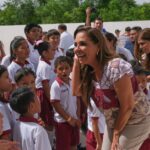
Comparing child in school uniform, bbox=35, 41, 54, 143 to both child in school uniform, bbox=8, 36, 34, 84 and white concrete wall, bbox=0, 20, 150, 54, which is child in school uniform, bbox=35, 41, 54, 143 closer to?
child in school uniform, bbox=8, 36, 34, 84

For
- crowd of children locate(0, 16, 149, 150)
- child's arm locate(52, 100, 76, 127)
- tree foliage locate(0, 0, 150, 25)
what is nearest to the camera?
crowd of children locate(0, 16, 149, 150)

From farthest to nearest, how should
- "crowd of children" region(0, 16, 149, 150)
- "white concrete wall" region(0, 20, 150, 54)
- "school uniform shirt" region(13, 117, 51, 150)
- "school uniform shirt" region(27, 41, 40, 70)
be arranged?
1. "white concrete wall" region(0, 20, 150, 54)
2. "school uniform shirt" region(27, 41, 40, 70)
3. "crowd of children" region(0, 16, 149, 150)
4. "school uniform shirt" region(13, 117, 51, 150)

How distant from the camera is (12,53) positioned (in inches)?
195

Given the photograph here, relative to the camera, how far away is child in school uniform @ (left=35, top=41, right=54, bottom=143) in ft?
16.4

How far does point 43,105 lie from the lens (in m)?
5.12

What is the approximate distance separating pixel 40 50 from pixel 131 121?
2.49 meters

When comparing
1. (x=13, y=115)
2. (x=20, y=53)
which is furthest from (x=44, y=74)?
(x=13, y=115)

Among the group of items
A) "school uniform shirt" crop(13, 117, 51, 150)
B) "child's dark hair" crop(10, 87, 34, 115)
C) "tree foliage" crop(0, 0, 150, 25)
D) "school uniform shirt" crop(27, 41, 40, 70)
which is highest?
"child's dark hair" crop(10, 87, 34, 115)

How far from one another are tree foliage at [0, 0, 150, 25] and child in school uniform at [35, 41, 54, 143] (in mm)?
24150

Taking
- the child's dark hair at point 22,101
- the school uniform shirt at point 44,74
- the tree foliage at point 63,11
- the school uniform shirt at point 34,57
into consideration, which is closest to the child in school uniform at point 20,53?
the school uniform shirt at point 44,74

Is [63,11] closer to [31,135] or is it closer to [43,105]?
[43,105]

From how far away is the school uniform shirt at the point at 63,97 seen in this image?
14.6ft

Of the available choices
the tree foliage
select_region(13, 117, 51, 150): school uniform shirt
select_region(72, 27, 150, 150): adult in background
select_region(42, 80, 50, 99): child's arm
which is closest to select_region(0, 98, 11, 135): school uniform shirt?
select_region(13, 117, 51, 150): school uniform shirt

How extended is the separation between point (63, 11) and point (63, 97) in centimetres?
Result: 3012
